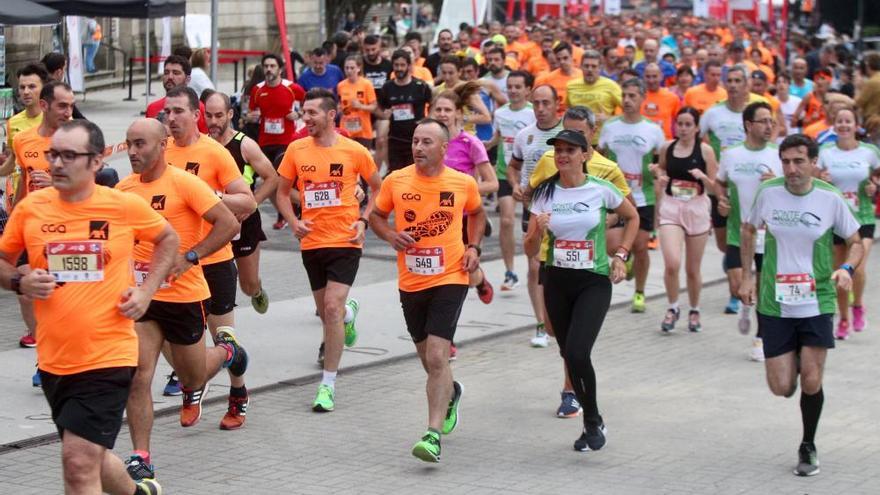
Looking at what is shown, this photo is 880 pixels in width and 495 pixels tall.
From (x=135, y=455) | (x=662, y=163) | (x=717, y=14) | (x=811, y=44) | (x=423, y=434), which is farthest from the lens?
(x=717, y=14)

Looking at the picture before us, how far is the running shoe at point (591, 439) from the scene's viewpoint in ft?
28.3

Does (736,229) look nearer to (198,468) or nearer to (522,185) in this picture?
(522,185)

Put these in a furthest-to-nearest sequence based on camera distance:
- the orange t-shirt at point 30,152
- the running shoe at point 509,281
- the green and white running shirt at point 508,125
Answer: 1. the green and white running shirt at point 508,125
2. the running shoe at point 509,281
3. the orange t-shirt at point 30,152

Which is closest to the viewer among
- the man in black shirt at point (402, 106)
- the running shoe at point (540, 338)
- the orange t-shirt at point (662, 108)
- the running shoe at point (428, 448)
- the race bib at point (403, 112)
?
the running shoe at point (428, 448)

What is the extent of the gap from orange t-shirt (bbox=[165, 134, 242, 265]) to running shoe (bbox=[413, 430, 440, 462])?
1.62 m

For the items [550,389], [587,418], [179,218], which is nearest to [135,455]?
[179,218]

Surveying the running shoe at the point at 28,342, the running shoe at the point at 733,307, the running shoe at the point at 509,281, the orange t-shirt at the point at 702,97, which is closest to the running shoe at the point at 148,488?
the running shoe at the point at 28,342

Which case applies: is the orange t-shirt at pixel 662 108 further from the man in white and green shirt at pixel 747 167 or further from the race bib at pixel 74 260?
the race bib at pixel 74 260

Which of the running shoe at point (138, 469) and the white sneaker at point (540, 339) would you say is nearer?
the running shoe at point (138, 469)

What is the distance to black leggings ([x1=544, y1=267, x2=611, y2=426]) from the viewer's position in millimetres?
8672

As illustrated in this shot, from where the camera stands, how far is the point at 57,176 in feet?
20.7

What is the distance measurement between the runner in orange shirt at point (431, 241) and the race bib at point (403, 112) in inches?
333

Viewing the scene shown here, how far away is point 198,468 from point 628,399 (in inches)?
118

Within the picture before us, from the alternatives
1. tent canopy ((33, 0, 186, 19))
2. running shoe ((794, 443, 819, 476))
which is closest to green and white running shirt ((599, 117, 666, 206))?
running shoe ((794, 443, 819, 476))
